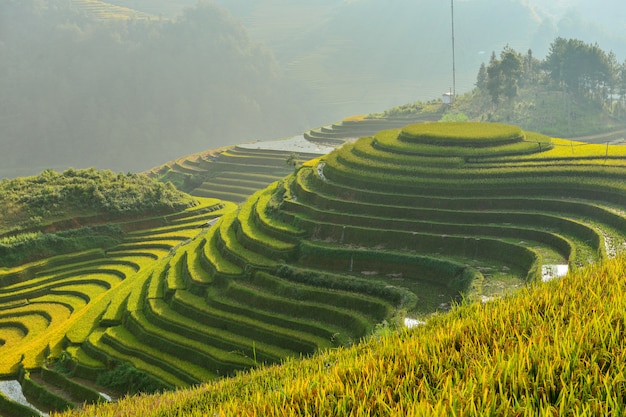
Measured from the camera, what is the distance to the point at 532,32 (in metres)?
179

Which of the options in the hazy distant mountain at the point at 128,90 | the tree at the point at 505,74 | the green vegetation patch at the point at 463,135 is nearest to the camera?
the green vegetation patch at the point at 463,135

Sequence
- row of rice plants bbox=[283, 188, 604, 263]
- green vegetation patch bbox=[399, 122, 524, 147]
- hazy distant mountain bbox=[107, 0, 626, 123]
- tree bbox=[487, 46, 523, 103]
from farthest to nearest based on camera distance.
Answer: hazy distant mountain bbox=[107, 0, 626, 123] → tree bbox=[487, 46, 523, 103] → green vegetation patch bbox=[399, 122, 524, 147] → row of rice plants bbox=[283, 188, 604, 263]

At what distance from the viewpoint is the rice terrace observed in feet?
69.1

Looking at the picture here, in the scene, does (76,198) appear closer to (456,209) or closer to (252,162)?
(252,162)

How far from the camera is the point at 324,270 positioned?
85.7ft

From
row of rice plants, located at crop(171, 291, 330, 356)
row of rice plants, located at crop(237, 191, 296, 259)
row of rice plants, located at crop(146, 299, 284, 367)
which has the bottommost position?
row of rice plants, located at crop(146, 299, 284, 367)

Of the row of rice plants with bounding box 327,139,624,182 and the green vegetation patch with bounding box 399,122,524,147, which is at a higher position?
the green vegetation patch with bounding box 399,122,524,147

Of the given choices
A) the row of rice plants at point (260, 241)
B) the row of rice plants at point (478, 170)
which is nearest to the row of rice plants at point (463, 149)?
the row of rice plants at point (478, 170)

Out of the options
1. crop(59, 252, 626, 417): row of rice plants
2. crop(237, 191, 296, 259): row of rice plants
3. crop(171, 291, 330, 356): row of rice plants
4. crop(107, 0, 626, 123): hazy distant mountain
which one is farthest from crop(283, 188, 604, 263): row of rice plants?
A: crop(107, 0, 626, 123): hazy distant mountain

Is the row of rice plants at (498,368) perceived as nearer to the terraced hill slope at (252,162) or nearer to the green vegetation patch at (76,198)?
the green vegetation patch at (76,198)

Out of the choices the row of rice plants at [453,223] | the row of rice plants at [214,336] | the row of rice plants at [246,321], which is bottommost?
the row of rice plants at [214,336]

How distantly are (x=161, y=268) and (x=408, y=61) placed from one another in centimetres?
14614

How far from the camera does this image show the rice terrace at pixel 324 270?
2106cm

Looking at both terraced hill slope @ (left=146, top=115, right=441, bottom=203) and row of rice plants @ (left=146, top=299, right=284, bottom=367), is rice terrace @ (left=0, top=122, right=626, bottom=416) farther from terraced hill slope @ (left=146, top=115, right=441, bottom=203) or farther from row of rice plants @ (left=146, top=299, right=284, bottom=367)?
terraced hill slope @ (left=146, top=115, right=441, bottom=203)
